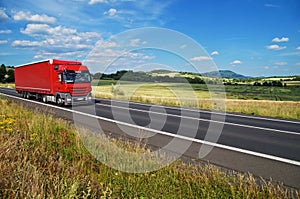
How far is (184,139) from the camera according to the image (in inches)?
331

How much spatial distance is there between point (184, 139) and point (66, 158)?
4279 millimetres

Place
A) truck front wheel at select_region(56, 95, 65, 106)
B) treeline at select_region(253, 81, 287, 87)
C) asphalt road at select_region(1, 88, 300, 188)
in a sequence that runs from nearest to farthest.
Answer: asphalt road at select_region(1, 88, 300, 188), truck front wheel at select_region(56, 95, 65, 106), treeline at select_region(253, 81, 287, 87)

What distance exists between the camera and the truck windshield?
18125 mm

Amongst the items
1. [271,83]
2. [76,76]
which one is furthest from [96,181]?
[271,83]

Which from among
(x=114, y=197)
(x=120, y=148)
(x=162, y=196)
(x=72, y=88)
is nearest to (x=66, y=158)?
(x=120, y=148)

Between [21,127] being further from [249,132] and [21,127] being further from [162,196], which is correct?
[249,132]

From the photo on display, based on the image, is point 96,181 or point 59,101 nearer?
point 96,181

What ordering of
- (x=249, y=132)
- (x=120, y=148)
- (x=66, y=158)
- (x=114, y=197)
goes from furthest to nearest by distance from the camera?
(x=249, y=132)
(x=120, y=148)
(x=66, y=158)
(x=114, y=197)

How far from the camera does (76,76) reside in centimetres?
1859

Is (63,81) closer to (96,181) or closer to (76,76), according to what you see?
(76,76)

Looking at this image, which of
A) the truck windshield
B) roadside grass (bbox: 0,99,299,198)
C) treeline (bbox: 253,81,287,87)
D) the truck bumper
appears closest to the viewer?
roadside grass (bbox: 0,99,299,198)

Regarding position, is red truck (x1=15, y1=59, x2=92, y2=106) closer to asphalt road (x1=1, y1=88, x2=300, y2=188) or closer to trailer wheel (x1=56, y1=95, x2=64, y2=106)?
trailer wheel (x1=56, y1=95, x2=64, y2=106)

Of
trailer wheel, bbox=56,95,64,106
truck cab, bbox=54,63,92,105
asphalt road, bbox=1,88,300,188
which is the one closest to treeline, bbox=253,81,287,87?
truck cab, bbox=54,63,92,105

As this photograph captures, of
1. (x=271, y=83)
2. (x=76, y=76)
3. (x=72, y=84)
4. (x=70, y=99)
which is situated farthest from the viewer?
(x=271, y=83)
